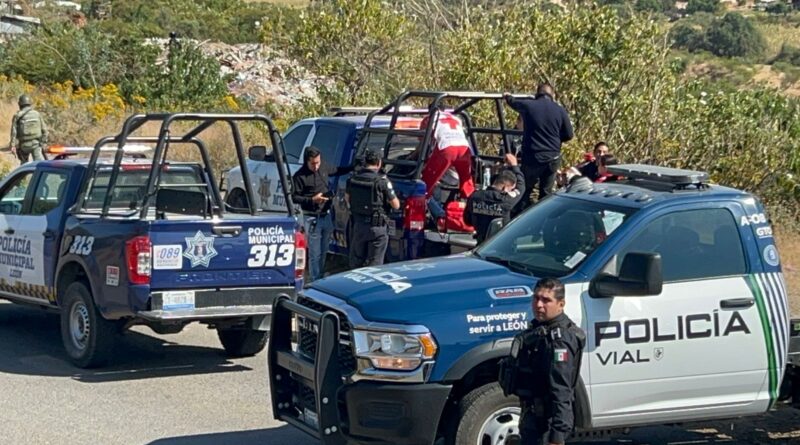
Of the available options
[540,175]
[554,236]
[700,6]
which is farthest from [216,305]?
[700,6]

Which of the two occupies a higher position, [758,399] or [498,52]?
[498,52]

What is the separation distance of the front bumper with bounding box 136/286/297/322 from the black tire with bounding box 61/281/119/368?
56cm

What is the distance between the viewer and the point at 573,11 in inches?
750

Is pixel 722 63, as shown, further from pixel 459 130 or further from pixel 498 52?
pixel 459 130

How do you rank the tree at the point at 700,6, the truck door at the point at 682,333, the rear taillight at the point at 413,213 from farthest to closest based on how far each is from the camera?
the tree at the point at 700,6 < the rear taillight at the point at 413,213 < the truck door at the point at 682,333

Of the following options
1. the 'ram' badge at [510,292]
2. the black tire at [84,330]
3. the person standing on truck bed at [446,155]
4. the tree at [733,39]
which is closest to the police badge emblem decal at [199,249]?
the black tire at [84,330]

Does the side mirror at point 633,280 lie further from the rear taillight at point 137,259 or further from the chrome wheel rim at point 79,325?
the chrome wheel rim at point 79,325

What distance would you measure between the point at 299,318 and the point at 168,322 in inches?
117

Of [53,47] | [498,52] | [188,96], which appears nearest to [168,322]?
[498,52]

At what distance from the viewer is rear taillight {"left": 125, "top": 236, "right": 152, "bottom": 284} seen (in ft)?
33.0

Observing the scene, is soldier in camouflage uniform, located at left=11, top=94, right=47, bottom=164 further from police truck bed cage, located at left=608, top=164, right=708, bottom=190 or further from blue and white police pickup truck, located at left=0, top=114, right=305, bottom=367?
police truck bed cage, located at left=608, top=164, right=708, bottom=190

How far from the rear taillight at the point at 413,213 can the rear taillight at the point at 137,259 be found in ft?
11.1

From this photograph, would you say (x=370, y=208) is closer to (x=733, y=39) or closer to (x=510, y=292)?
(x=510, y=292)

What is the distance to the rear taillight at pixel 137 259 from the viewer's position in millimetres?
10062
